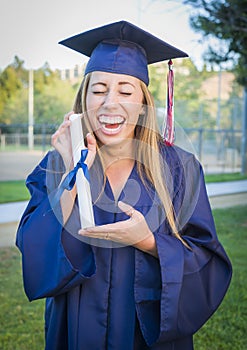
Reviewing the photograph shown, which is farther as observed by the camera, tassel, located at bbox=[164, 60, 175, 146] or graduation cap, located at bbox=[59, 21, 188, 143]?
tassel, located at bbox=[164, 60, 175, 146]

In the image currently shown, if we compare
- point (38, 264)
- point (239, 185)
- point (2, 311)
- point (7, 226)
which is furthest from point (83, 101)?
point (239, 185)

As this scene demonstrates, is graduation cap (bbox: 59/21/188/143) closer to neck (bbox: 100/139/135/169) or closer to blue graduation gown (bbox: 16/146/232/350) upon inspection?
neck (bbox: 100/139/135/169)

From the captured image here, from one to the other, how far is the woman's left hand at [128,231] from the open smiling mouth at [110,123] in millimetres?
266

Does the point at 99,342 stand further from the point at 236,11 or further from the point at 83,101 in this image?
the point at 236,11

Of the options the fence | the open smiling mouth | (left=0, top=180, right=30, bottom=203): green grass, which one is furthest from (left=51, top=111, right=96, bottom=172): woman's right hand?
(left=0, top=180, right=30, bottom=203): green grass

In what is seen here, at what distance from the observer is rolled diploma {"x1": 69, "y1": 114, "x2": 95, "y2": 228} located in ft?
4.93

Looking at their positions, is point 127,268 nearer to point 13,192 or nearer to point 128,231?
point 128,231

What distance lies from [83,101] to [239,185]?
13076mm

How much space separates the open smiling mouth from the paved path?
5.32 meters

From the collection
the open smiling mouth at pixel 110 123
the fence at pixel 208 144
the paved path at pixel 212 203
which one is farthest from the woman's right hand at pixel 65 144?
the fence at pixel 208 144

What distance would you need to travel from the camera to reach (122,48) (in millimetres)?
1862

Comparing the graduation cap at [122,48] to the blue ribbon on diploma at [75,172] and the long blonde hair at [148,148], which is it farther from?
the blue ribbon on diploma at [75,172]

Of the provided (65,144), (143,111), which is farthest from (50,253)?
(143,111)

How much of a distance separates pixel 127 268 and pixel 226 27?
281 inches
